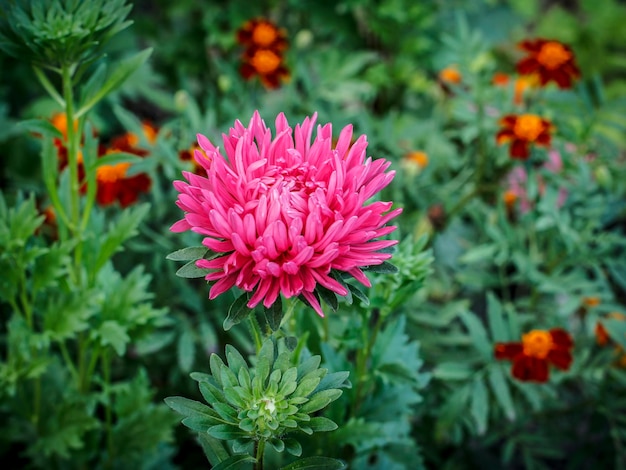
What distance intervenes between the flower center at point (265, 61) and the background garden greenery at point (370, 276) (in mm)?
107

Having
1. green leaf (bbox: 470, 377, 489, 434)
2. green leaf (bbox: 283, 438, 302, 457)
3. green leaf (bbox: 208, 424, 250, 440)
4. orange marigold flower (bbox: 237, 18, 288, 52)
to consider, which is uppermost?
orange marigold flower (bbox: 237, 18, 288, 52)

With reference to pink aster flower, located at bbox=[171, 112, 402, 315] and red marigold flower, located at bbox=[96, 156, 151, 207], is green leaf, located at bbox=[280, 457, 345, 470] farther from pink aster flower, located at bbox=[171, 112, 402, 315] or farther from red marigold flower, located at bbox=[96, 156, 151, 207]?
red marigold flower, located at bbox=[96, 156, 151, 207]

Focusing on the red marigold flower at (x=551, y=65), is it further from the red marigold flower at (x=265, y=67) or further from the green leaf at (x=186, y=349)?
the green leaf at (x=186, y=349)

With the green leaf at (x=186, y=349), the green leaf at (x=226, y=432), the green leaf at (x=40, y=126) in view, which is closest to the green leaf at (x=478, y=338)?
the green leaf at (x=186, y=349)

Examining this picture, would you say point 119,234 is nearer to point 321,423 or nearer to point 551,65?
point 321,423

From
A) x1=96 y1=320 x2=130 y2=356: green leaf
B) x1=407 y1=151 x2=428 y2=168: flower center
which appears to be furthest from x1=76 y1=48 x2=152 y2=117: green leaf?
x1=407 y1=151 x2=428 y2=168: flower center

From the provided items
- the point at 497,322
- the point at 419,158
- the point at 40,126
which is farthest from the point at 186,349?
the point at 419,158

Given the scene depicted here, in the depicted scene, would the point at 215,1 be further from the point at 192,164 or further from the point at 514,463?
the point at 514,463

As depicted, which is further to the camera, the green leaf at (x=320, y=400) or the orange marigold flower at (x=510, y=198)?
the orange marigold flower at (x=510, y=198)

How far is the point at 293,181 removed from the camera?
0.76 meters

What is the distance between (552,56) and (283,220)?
3.99 ft

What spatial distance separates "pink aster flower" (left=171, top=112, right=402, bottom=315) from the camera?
70 centimetres

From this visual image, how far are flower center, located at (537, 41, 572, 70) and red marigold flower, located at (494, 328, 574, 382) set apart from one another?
676 mm

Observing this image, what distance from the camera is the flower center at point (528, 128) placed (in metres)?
1.54
